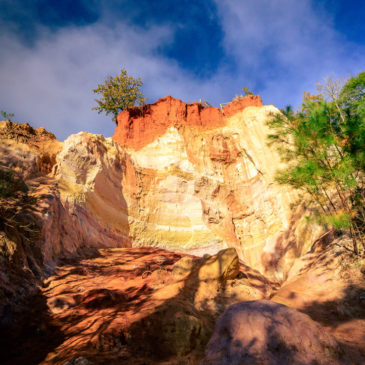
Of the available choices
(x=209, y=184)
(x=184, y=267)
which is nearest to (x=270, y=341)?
(x=184, y=267)

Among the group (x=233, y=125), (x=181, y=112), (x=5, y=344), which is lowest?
(x=5, y=344)

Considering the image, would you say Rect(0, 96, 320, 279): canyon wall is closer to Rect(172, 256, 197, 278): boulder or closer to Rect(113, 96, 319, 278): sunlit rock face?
Rect(113, 96, 319, 278): sunlit rock face

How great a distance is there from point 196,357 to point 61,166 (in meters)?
9.86

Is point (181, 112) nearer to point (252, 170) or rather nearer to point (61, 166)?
point (252, 170)

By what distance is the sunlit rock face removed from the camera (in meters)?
15.0

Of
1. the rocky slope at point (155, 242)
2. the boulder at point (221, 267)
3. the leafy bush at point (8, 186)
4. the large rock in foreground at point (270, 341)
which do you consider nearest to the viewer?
Result: the large rock in foreground at point (270, 341)

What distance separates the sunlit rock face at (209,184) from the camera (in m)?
15.0

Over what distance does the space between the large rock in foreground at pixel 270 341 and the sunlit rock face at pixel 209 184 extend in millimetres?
10146

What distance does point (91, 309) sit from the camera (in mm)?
6297

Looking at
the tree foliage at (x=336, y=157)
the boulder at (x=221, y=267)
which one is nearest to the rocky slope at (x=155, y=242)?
the boulder at (x=221, y=267)

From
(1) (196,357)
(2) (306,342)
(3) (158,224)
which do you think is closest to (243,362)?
(2) (306,342)

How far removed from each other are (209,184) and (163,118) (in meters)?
6.23

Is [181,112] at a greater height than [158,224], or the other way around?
[181,112]

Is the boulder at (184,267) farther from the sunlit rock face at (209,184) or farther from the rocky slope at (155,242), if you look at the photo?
the sunlit rock face at (209,184)
